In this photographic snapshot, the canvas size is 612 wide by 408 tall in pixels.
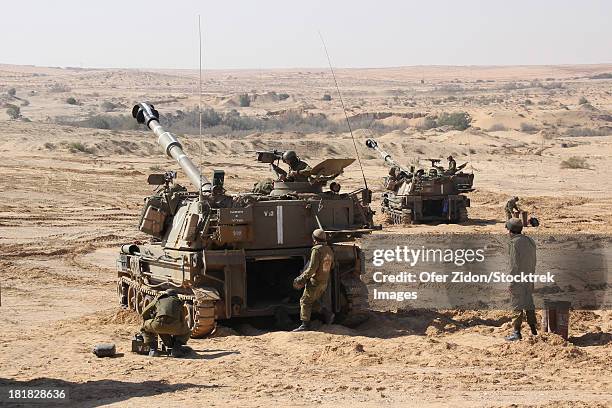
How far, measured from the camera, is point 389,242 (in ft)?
78.5

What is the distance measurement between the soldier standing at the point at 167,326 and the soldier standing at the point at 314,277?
1769 mm

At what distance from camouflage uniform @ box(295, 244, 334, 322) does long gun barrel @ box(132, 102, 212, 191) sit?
215 centimetres

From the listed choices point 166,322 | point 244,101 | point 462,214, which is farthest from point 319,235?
point 244,101

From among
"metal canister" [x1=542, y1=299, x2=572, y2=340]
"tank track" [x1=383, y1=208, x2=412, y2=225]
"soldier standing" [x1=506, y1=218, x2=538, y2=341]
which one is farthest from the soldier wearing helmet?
"tank track" [x1=383, y1=208, x2=412, y2=225]

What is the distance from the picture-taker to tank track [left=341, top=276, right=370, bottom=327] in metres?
14.4

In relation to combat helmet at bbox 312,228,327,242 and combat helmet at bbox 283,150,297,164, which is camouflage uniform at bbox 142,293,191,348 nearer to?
combat helmet at bbox 312,228,327,242

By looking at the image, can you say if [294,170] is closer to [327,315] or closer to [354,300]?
[354,300]

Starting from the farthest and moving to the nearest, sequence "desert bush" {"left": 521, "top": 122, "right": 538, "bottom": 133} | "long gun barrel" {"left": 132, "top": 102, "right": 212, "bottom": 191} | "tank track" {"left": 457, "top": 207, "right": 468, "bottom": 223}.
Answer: "desert bush" {"left": 521, "top": 122, "right": 538, "bottom": 133} < "tank track" {"left": 457, "top": 207, "right": 468, "bottom": 223} < "long gun barrel" {"left": 132, "top": 102, "right": 212, "bottom": 191}

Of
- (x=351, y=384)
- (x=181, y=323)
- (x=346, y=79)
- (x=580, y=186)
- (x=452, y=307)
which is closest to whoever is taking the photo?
(x=351, y=384)

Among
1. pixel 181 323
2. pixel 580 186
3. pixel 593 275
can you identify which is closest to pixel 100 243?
pixel 593 275

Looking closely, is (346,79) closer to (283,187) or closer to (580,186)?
(580,186)

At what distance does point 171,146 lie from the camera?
17.5 metres

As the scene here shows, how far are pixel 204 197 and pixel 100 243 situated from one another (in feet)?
36.6

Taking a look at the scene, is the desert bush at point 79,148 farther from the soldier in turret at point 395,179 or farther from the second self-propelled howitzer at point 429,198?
the second self-propelled howitzer at point 429,198
